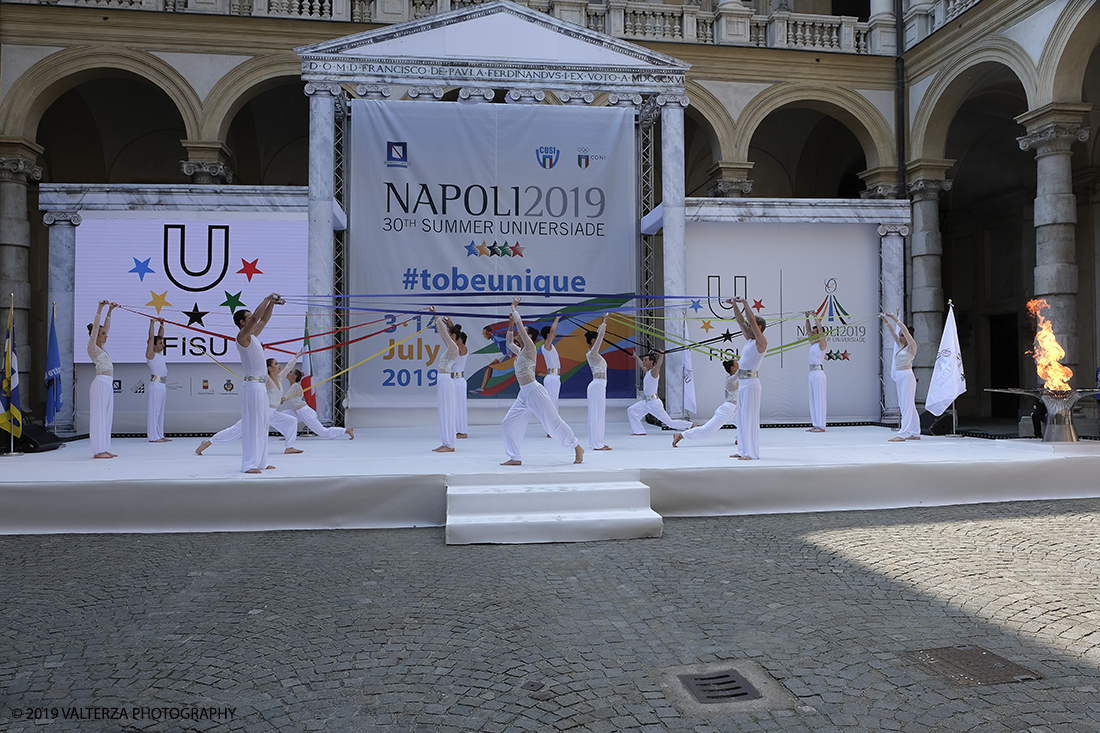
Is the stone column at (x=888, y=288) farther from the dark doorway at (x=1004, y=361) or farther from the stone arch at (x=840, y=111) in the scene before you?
the dark doorway at (x=1004, y=361)


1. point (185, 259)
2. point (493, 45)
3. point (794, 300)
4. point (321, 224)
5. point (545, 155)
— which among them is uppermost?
point (493, 45)

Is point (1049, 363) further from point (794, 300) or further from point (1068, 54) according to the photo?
point (1068, 54)

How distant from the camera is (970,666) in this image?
343cm

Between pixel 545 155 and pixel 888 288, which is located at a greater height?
pixel 545 155

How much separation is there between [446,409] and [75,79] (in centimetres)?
1084

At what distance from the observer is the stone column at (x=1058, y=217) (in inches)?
491

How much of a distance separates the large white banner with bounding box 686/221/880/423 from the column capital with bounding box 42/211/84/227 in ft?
32.1

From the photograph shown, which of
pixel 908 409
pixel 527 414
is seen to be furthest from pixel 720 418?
pixel 527 414

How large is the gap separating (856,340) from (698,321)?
2.89 metres

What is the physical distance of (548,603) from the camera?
4402 mm

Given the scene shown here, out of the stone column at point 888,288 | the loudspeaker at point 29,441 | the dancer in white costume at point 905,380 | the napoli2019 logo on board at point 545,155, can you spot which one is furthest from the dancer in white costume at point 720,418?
the loudspeaker at point 29,441

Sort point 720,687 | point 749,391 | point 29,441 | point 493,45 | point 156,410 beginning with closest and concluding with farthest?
point 720,687 → point 749,391 → point 29,441 → point 156,410 → point 493,45

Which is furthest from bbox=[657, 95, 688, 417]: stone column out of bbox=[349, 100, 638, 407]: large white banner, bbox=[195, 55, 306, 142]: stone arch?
bbox=[195, 55, 306, 142]: stone arch

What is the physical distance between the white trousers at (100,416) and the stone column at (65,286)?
3378 millimetres
